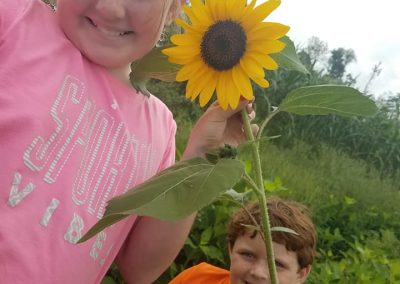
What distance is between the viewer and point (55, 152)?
0.89 meters

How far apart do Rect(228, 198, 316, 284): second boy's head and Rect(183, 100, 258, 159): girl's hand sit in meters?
0.67

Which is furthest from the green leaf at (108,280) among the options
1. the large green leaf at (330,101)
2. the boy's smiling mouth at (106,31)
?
the large green leaf at (330,101)

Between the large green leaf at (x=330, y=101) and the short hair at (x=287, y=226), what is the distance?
87cm

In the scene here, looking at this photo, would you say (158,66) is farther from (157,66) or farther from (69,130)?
(69,130)

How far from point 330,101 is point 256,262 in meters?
0.94

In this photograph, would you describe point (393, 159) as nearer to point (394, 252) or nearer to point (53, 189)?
point (394, 252)

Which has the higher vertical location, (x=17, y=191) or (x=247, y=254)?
(x=17, y=191)

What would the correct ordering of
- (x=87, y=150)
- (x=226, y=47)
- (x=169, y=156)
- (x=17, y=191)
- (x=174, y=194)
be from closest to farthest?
(x=174, y=194) < (x=226, y=47) < (x=17, y=191) < (x=87, y=150) < (x=169, y=156)

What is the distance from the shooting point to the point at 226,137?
90 centimetres

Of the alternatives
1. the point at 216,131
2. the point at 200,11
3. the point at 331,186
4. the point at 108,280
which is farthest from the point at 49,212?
the point at 331,186

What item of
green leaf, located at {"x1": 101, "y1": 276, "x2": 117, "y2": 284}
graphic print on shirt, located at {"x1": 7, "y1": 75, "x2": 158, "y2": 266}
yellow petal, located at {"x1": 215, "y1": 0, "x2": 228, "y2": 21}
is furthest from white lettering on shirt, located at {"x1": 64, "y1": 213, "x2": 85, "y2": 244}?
green leaf, located at {"x1": 101, "y1": 276, "x2": 117, "y2": 284}

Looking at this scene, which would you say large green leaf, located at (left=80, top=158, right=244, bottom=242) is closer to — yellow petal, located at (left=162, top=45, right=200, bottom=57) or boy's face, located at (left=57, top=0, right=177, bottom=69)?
yellow petal, located at (left=162, top=45, right=200, bottom=57)

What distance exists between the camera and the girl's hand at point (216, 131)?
34.1 inches

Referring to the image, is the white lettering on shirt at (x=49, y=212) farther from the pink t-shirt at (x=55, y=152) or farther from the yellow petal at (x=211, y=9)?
the yellow petal at (x=211, y=9)
